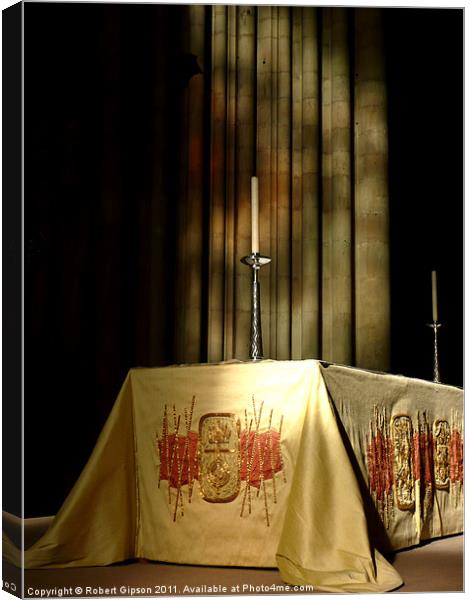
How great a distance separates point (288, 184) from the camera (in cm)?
545

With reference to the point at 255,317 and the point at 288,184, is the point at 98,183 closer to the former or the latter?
the point at 288,184

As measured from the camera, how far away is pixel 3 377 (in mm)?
2641

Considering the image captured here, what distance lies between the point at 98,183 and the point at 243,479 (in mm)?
2540

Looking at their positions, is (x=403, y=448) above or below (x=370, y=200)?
below

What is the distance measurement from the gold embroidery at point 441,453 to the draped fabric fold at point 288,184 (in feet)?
4.04

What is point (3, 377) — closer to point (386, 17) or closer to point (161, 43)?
point (161, 43)

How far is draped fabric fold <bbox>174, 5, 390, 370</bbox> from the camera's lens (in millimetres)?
5105

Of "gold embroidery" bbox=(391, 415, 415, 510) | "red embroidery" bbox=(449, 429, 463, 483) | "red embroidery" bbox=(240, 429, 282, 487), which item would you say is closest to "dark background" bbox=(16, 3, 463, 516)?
"red embroidery" bbox=(449, 429, 463, 483)

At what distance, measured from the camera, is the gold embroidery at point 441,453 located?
3.63 m

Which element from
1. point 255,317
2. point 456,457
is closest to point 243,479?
point 255,317

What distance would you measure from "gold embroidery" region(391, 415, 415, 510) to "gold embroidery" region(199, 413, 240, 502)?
2.31 feet

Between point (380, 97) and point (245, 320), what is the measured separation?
5.16 feet

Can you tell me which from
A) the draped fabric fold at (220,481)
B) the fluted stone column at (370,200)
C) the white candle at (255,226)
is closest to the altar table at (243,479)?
the draped fabric fold at (220,481)

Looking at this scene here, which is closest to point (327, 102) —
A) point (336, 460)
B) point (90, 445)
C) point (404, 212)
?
point (404, 212)
